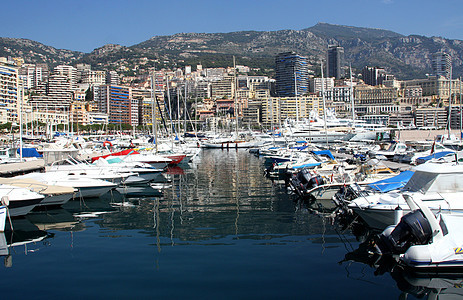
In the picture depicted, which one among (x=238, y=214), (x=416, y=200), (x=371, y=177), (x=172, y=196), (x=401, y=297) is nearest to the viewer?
(x=401, y=297)

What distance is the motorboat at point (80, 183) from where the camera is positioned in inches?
795

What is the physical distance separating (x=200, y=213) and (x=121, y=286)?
8.06 metres

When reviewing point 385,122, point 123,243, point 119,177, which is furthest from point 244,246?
point 385,122

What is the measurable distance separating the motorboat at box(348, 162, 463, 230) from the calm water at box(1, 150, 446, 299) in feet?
3.65

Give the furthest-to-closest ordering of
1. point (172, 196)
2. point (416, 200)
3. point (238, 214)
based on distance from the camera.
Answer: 1. point (172, 196)
2. point (238, 214)
3. point (416, 200)

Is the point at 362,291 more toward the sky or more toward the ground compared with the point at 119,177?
more toward the ground

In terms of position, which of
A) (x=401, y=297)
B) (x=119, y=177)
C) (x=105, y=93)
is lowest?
(x=401, y=297)

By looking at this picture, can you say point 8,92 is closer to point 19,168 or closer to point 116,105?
point 116,105

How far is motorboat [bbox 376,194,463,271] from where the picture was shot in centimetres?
1051

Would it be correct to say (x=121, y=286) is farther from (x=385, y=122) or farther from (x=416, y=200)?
(x=385, y=122)

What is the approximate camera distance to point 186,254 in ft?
40.2

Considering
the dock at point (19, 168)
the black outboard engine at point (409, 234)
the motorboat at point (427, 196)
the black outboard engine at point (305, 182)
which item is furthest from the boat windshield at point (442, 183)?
the dock at point (19, 168)

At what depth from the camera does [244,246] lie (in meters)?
13.0

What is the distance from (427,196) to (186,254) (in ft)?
23.9
